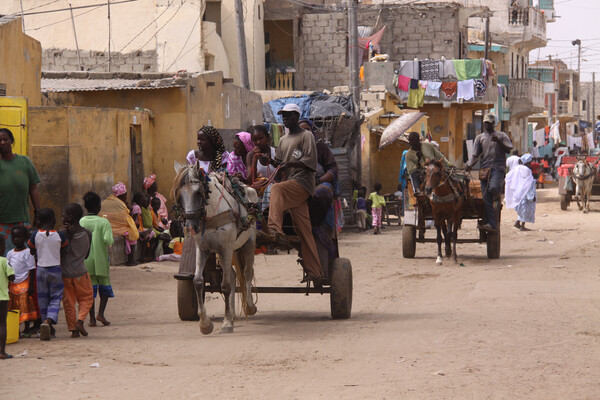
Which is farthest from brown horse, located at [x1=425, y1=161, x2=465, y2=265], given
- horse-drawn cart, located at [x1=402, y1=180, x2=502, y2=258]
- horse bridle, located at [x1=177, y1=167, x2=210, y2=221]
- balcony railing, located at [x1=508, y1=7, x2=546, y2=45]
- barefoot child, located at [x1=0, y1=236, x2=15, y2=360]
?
balcony railing, located at [x1=508, y1=7, x2=546, y2=45]

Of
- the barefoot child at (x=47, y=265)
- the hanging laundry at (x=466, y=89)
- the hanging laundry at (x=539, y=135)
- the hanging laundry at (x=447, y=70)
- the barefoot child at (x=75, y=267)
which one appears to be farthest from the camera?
the hanging laundry at (x=539, y=135)

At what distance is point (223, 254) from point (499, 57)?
48113mm

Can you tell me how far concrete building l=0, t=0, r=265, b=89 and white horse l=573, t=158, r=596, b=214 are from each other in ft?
46.3

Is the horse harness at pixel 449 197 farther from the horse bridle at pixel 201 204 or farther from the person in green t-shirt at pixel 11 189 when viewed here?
the person in green t-shirt at pixel 11 189

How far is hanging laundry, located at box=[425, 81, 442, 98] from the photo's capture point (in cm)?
3844

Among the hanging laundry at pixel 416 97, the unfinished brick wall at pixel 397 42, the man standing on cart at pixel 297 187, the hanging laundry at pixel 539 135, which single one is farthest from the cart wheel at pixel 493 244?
the hanging laundry at pixel 539 135

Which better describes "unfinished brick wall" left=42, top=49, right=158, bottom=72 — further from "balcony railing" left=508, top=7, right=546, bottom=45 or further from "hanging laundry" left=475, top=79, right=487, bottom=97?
"balcony railing" left=508, top=7, right=546, bottom=45

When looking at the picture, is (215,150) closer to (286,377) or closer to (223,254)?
(223,254)

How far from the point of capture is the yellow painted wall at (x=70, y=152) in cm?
1477

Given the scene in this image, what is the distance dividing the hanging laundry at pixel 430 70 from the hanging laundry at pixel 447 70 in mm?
166

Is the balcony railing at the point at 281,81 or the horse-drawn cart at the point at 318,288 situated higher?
the balcony railing at the point at 281,81

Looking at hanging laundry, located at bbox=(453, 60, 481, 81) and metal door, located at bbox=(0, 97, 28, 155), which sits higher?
hanging laundry, located at bbox=(453, 60, 481, 81)

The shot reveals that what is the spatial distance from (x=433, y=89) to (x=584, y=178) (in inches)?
435

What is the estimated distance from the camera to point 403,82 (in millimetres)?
38000
